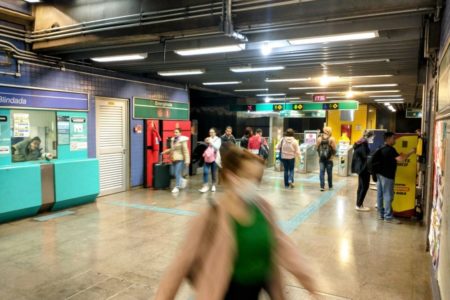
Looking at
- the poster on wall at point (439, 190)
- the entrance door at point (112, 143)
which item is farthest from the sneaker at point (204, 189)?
the poster on wall at point (439, 190)

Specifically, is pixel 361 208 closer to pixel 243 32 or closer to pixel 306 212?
pixel 306 212

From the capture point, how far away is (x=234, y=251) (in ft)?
4.60

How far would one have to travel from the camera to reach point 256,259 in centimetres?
145

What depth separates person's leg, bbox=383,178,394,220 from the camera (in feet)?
18.6

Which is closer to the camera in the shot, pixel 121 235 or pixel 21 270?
pixel 21 270

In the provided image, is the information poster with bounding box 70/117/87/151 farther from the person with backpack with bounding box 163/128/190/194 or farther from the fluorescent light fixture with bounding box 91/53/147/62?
the person with backpack with bounding box 163/128/190/194

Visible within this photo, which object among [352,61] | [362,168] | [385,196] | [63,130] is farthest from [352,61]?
[63,130]

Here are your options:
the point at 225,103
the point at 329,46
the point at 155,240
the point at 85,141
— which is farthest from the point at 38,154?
the point at 225,103

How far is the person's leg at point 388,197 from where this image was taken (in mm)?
5680

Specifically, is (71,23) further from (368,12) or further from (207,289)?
(207,289)

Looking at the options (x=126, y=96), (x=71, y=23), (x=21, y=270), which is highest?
(x=71, y=23)

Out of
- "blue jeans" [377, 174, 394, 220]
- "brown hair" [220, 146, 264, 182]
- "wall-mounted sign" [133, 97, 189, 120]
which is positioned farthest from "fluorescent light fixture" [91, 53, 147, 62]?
"brown hair" [220, 146, 264, 182]

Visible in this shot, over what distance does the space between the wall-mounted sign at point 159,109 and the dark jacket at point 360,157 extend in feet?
17.0

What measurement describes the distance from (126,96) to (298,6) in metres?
5.46
